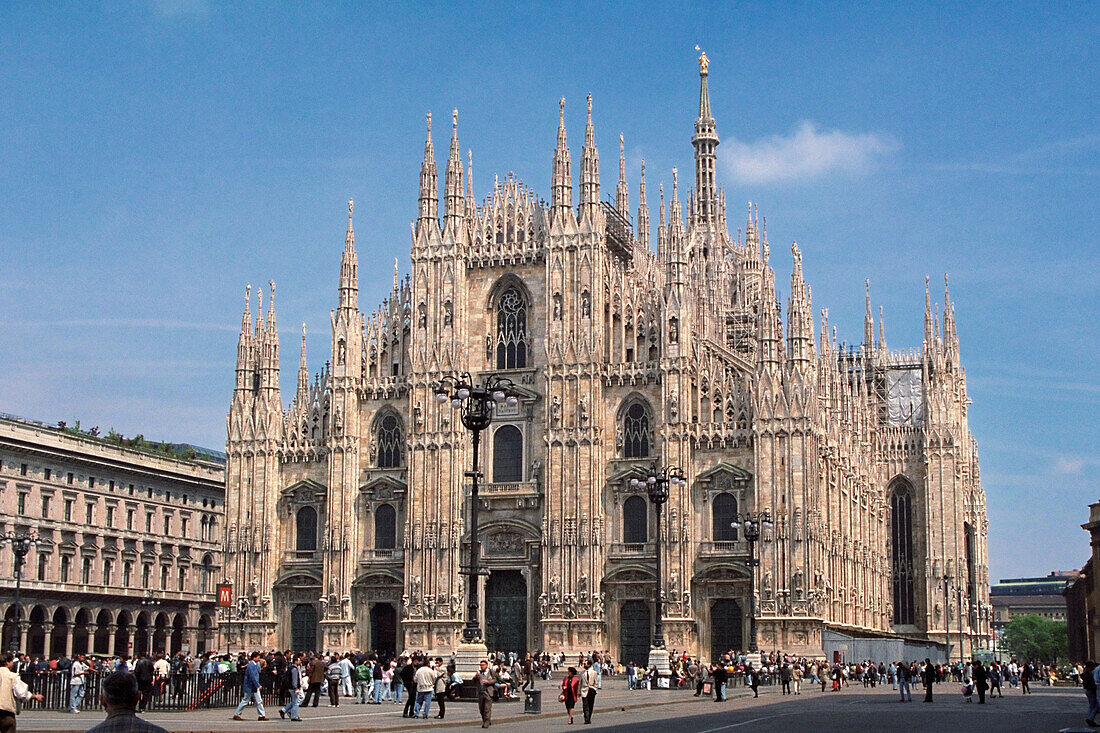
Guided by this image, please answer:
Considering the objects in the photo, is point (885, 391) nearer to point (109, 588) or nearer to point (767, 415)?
point (767, 415)

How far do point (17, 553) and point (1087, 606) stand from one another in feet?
237

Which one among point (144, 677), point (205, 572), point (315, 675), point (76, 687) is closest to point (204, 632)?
point (205, 572)

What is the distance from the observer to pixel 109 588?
81812 mm

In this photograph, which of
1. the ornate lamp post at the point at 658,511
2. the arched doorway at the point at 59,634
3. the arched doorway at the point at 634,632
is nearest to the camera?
the ornate lamp post at the point at 658,511

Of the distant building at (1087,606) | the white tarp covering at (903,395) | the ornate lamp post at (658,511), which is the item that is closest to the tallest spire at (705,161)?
the white tarp covering at (903,395)

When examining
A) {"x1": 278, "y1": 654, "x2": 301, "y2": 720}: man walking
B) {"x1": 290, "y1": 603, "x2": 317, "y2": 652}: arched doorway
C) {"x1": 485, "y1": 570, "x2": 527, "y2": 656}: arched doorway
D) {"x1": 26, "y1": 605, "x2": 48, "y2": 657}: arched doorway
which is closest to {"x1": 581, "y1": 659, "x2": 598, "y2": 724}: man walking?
{"x1": 278, "y1": 654, "x2": 301, "y2": 720}: man walking

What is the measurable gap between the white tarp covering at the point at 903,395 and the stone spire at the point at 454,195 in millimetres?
43061

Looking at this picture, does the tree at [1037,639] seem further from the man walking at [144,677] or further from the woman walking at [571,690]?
the man walking at [144,677]

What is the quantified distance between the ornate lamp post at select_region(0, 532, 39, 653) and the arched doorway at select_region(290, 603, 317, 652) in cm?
1265

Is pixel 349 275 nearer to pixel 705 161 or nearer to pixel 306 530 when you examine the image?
pixel 306 530

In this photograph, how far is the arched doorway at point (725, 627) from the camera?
6309 cm

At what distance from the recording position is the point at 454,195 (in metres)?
69.1

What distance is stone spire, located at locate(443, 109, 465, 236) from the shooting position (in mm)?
68938

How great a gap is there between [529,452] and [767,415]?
11.4m
